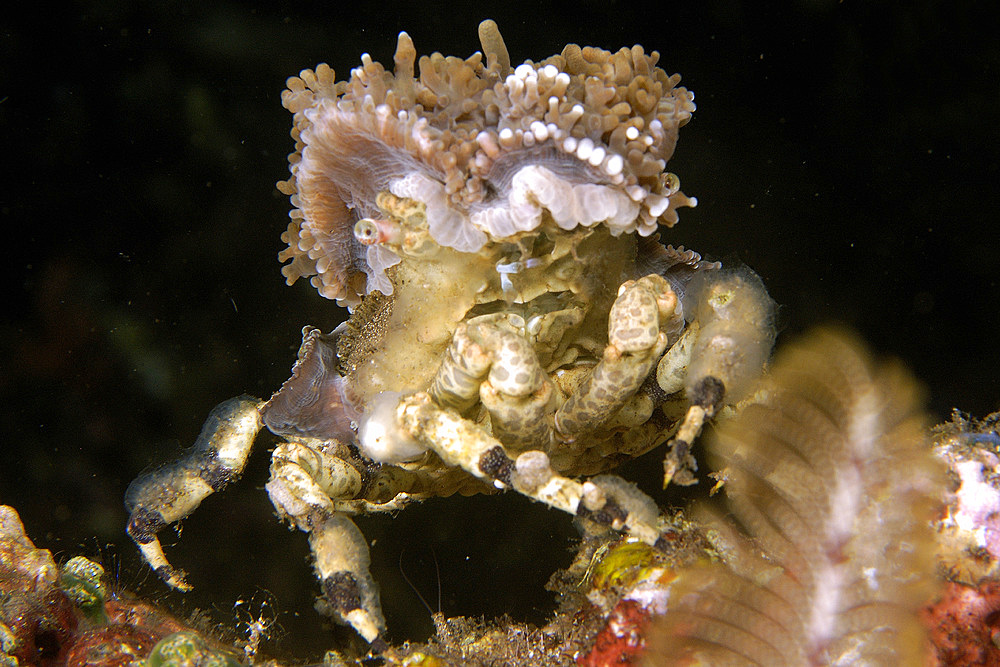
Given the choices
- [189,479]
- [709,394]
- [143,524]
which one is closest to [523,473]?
[709,394]

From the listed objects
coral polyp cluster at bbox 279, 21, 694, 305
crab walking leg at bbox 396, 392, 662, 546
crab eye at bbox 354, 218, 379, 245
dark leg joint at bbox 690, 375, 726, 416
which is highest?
coral polyp cluster at bbox 279, 21, 694, 305

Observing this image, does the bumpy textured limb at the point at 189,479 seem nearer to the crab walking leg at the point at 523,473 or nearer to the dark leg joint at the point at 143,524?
the dark leg joint at the point at 143,524

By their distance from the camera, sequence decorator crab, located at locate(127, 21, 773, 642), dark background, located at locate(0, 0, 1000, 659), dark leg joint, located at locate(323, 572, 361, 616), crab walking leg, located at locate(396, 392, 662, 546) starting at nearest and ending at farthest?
crab walking leg, located at locate(396, 392, 662, 546)
decorator crab, located at locate(127, 21, 773, 642)
dark leg joint, located at locate(323, 572, 361, 616)
dark background, located at locate(0, 0, 1000, 659)

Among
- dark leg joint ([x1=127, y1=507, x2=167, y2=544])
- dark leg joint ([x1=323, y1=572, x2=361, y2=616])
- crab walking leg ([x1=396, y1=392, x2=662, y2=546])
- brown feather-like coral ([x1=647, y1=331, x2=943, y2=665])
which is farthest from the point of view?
dark leg joint ([x1=127, y1=507, x2=167, y2=544])

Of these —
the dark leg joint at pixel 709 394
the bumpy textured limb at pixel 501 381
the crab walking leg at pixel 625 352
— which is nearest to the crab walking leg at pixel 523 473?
the bumpy textured limb at pixel 501 381

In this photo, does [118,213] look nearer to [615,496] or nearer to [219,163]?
[219,163]

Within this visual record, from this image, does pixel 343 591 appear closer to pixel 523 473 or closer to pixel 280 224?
pixel 523 473

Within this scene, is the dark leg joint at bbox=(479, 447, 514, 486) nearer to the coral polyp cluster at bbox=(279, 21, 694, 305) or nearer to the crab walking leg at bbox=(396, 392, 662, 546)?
the crab walking leg at bbox=(396, 392, 662, 546)

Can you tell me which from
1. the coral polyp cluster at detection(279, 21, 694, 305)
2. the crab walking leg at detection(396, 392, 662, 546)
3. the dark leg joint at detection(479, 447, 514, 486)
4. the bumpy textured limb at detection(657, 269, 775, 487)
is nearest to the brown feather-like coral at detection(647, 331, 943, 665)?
the bumpy textured limb at detection(657, 269, 775, 487)
